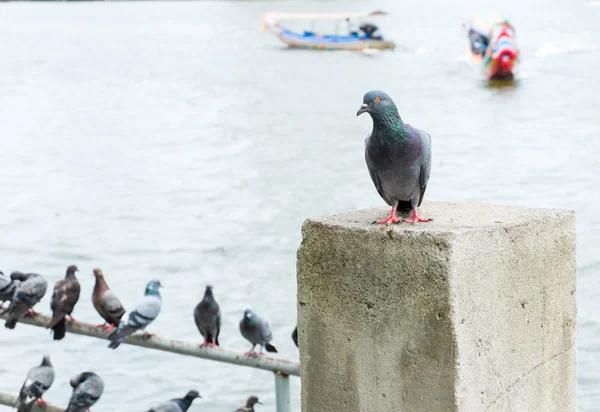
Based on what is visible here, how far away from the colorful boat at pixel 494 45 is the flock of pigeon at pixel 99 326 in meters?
27.9

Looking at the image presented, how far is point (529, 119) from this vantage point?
28188mm

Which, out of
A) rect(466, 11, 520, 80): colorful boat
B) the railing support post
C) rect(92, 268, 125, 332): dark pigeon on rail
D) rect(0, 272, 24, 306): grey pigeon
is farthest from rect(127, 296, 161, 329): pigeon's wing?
rect(466, 11, 520, 80): colorful boat

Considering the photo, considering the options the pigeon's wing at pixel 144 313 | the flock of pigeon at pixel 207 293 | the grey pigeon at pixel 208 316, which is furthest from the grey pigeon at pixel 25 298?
the grey pigeon at pixel 208 316

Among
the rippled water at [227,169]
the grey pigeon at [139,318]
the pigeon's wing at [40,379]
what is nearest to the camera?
the grey pigeon at [139,318]

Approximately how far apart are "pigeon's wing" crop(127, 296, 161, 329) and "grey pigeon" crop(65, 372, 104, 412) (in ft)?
1.40

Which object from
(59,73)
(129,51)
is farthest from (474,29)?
(129,51)

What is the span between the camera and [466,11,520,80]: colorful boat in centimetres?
3484

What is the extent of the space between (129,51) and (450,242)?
54.3m

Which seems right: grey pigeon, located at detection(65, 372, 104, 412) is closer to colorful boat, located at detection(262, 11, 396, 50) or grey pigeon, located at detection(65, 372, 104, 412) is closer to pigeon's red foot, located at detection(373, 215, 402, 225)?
pigeon's red foot, located at detection(373, 215, 402, 225)

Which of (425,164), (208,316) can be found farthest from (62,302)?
(425,164)

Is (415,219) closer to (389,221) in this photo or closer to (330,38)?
(389,221)

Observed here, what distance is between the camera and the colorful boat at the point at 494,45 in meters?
34.8

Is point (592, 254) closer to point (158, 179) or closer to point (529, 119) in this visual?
point (158, 179)

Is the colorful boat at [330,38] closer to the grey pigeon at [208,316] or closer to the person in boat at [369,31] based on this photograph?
the person in boat at [369,31]
